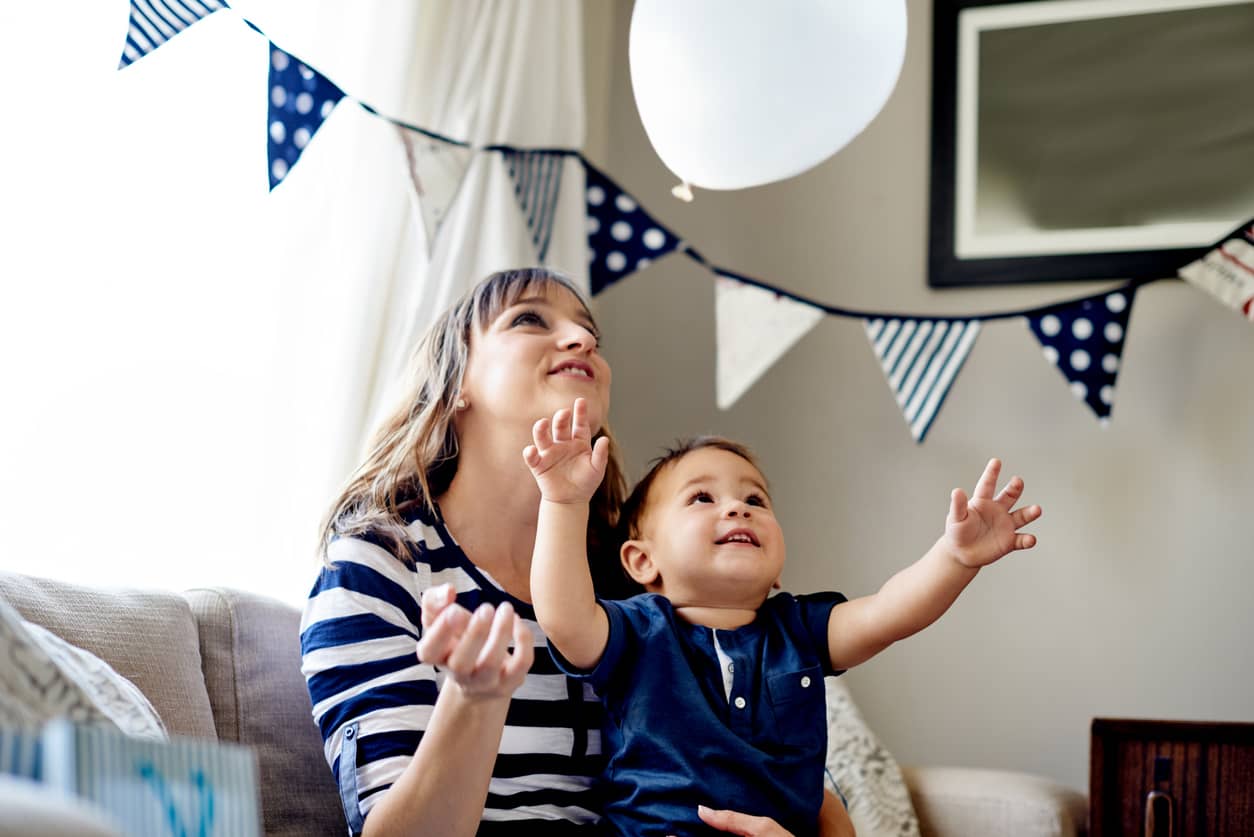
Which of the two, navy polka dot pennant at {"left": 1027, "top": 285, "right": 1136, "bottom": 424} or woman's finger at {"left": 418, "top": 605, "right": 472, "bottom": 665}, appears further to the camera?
navy polka dot pennant at {"left": 1027, "top": 285, "right": 1136, "bottom": 424}

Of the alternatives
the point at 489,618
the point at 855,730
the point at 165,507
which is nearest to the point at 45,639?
the point at 489,618

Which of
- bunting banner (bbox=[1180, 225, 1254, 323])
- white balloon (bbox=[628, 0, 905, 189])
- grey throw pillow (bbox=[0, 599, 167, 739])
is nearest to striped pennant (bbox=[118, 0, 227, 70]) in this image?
white balloon (bbox=[628, 0, 905, 189])

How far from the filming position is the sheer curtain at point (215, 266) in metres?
1.42

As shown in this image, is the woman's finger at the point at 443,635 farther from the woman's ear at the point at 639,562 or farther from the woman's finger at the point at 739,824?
the woman's ear at the point at 639,562

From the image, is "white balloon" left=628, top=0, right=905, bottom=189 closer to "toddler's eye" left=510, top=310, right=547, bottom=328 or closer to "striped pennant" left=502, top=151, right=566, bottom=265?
"toddler's eye" left=510, top=310, right=547, bottom=328

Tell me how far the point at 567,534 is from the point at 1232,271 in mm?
1448

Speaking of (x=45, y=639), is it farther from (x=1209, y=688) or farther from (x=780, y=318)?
(x=1209, y=688)

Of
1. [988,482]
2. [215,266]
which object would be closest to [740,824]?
[988,482]

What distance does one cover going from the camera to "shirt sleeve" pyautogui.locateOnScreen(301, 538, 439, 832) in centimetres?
121

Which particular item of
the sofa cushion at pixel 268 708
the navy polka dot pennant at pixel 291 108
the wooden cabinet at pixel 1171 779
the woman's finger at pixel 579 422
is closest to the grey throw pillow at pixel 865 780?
the wooden cabinet at pixel 1171 779

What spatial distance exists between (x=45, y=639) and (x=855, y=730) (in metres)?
1.49

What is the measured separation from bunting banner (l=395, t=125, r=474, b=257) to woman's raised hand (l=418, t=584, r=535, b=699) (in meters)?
1.26

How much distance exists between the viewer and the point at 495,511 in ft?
5.20

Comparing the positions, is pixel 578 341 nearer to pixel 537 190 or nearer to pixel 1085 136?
pixel 537 190
